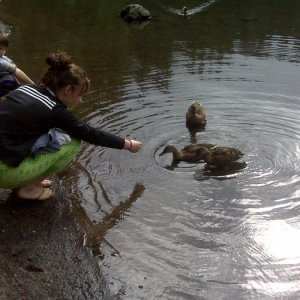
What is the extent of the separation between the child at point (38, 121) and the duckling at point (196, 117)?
2730mm

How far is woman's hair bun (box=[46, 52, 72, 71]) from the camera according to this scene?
14.7ft

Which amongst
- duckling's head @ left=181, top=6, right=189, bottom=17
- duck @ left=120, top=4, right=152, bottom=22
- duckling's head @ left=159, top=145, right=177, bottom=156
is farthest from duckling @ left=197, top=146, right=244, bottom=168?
duckling's head @ left=181, top=6, right=189, bottom=17

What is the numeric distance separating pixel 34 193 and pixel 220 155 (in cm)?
238

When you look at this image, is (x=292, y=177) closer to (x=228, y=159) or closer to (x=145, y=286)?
(x=228, y=159)

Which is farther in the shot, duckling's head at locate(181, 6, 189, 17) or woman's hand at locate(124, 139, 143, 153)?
duckling's head at locate(181, 6, 189, 17)

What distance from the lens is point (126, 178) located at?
6.12 metres

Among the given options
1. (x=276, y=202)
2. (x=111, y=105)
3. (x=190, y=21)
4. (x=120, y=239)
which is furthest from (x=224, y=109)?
(x=190, y=21)

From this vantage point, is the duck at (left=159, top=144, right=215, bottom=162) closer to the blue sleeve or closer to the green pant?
the green pant

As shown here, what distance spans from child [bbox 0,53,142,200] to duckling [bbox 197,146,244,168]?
199 centimetres

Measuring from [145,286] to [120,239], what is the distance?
0.76 meters

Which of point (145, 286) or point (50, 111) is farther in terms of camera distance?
point (50, 111)

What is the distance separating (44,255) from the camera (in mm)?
4289

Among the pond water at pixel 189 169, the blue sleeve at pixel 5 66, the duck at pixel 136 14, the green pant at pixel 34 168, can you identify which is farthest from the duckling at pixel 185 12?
the green pant at pixel 34 168

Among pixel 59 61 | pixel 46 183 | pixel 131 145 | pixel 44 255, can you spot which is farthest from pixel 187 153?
pixel 44 255
